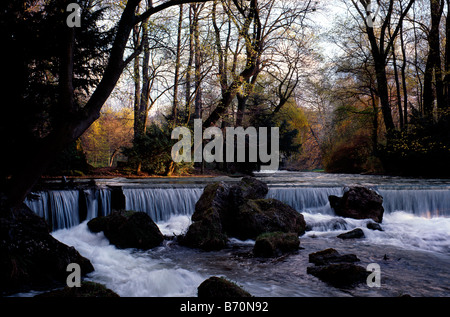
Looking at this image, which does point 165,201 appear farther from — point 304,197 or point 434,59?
point 434,59

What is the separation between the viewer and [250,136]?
25078 mm

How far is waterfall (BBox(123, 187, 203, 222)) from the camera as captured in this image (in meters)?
11.2

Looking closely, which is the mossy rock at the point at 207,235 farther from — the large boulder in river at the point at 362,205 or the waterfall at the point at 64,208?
the large boulder in river at the point at 362,205

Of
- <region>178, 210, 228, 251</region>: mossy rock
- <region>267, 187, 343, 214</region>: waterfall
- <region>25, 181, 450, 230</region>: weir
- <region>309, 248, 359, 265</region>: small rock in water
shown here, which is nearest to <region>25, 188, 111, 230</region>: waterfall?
<region>25, 181, 450, 230</region>: weir

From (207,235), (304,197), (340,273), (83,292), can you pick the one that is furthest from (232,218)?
(83,292)

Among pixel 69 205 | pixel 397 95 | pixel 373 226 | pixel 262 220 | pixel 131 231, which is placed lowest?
pixel 373 226

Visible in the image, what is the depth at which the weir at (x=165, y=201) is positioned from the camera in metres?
9.78

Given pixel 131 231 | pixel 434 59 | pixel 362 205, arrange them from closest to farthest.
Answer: pixel 131 231, pixel 362 205, pixel 434 59

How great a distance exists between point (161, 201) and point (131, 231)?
3.40 metres

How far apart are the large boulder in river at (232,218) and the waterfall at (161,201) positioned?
196cm

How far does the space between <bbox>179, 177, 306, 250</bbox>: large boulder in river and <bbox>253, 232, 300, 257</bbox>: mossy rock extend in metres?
1.00

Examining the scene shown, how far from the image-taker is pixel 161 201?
11562 mm

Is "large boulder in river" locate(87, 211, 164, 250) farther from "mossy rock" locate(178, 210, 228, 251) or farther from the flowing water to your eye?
"mossy rock" locate(178, 210, 228, 251)

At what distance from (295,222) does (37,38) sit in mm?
7502
